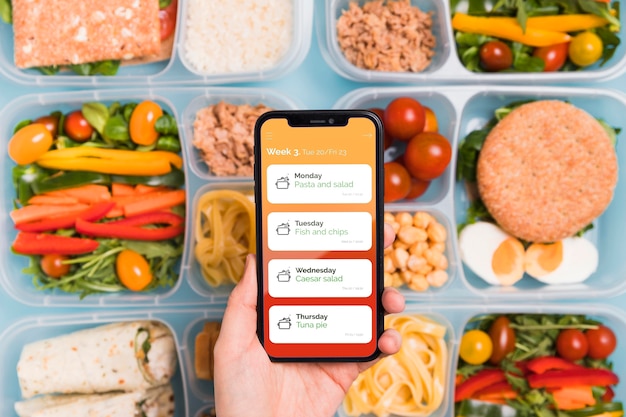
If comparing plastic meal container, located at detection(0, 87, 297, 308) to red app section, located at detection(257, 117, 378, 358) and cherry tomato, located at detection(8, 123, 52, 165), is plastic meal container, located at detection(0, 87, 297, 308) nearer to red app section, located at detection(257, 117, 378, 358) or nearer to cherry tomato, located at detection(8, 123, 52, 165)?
cherry tomato, located at detection(8, 123, 52, 165)

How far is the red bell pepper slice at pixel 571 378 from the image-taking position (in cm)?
203

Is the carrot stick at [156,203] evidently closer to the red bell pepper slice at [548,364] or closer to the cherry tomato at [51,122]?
the cherry tomato at [51,122]

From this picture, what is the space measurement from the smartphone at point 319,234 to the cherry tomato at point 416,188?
2.43ft

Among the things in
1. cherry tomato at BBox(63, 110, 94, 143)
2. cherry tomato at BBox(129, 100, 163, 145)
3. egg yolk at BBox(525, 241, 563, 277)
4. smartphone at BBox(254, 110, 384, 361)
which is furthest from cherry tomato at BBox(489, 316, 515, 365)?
cherry tomato at BBox(63, 110, 94, 143)

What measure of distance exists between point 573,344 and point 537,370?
0.17 m

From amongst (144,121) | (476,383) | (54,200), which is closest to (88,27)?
(144,121)

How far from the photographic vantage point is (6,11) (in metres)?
2.09

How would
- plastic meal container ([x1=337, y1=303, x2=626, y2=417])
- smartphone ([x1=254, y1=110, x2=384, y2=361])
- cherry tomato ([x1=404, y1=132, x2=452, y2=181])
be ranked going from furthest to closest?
A: plastic meal container ([x1=337, y1=303, x2=626, y2=417])
cherry tomato ([x1=404, y1=132, x2=452, y2=181])
smartphone ([x1=254, y1=110, x2=384, y2=361])

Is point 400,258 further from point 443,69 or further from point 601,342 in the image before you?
point 601,342

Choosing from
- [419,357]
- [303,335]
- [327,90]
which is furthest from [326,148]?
[419,357]

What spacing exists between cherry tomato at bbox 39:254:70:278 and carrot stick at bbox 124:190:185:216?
0.31 m

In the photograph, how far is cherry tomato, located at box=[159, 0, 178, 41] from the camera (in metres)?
2.10

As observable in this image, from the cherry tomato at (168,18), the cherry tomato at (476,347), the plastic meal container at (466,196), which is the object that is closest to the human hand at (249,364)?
the plastic meal container at (466,196)

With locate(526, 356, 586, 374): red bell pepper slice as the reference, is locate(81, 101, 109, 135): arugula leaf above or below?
above
